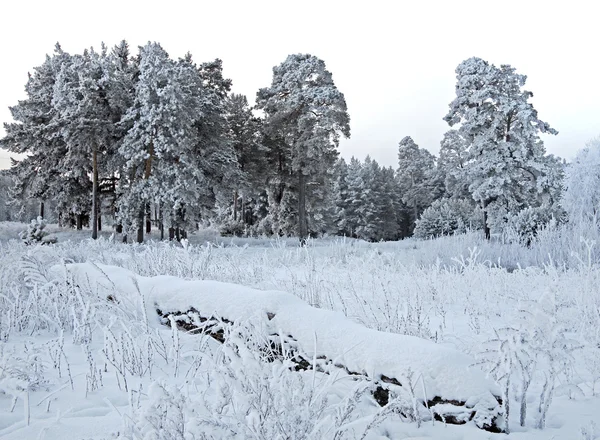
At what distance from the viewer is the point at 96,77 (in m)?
21.6

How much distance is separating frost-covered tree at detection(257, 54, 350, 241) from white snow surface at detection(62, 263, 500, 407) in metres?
17.9

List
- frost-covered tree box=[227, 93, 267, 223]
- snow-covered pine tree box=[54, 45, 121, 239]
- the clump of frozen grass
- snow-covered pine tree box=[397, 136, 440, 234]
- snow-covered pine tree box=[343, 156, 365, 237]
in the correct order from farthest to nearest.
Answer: snow-covered pine tree box=[397, 136, 440, 234] → snow-covered pine tree box=[343, 156, 365, 237] → frost-covered tree box=[227, 93, 267, 223] → snow-covered pine tree box=[54, 45, 121, 239] → the clump of frozen grass

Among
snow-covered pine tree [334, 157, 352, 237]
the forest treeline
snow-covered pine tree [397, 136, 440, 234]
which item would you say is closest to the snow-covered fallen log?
the forest treeline

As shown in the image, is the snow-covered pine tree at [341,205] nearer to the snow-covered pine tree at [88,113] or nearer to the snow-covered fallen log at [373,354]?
the snow-covered pine tree at [88,113]

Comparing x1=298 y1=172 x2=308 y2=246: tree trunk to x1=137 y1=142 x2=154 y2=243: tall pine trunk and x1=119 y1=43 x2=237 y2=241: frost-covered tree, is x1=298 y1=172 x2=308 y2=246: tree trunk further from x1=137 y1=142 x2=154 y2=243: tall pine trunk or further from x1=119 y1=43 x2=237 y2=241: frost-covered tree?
x1=137 y1=142 x2=154 y2=243: tall pine trunk

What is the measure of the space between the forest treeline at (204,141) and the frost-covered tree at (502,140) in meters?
0.06

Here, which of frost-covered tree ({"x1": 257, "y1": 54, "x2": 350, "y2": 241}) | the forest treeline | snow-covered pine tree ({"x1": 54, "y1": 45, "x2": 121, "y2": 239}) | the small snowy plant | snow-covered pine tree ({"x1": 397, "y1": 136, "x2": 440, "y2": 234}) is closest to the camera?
the small snowy plant

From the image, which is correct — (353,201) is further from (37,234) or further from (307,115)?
(37,234)

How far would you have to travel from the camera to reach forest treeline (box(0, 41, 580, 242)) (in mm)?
19359

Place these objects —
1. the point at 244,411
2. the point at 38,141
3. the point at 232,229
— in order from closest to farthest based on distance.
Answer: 1. the point at 244,411
2. the point at 38,141
3. the point at 232,229

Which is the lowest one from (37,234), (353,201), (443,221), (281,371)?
(281,371)

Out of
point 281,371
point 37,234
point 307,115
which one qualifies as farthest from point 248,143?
point 281,371

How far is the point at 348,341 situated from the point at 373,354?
0.68ft

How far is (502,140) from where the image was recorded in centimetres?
2073
